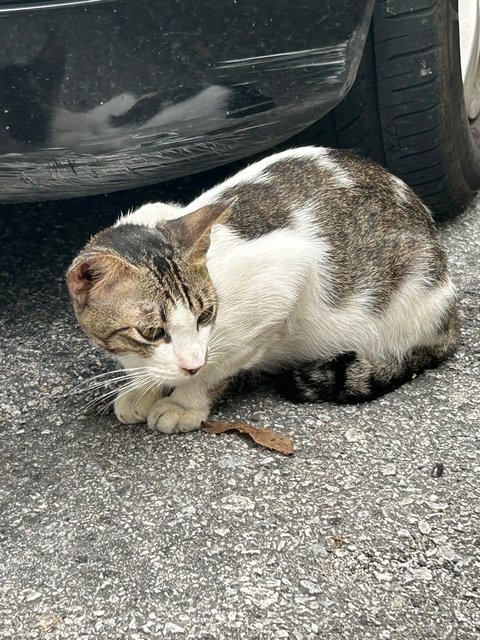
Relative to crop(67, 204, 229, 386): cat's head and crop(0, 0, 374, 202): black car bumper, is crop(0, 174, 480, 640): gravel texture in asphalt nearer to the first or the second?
crop(67, 204, 229, 386): cat's head

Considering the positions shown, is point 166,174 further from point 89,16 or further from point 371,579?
point 371,579

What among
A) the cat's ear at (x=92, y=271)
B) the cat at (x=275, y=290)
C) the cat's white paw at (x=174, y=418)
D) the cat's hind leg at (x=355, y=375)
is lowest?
the cat's hind leg at (x=355, y=375)

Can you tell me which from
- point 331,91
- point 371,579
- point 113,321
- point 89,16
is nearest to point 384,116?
point 331,91

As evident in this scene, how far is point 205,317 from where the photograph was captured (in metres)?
2.40

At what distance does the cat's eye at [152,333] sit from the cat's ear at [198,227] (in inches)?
9.6

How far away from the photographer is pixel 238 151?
281 cm

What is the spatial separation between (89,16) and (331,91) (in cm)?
81

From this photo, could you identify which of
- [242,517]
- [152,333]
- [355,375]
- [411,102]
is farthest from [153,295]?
[411,102]

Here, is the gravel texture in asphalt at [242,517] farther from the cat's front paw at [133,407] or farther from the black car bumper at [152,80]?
the black car bumper at [152,80]

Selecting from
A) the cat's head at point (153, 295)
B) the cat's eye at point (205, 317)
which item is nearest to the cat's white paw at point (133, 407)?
the cat's head at point (153, 295)

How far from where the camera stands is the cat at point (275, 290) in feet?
7.54

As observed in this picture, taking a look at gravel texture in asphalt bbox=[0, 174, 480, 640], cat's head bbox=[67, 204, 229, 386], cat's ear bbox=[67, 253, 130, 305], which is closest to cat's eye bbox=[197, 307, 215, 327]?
cat's head bbox=[67, 204, 229, 386]

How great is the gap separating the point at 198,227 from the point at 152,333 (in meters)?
0.32

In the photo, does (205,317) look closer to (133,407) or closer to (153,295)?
(153,295)
